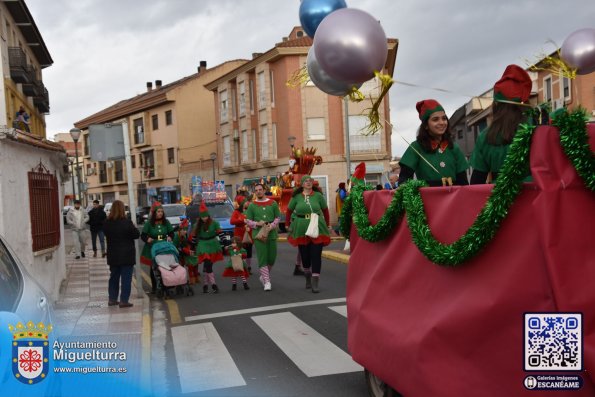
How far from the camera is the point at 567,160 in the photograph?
322cm

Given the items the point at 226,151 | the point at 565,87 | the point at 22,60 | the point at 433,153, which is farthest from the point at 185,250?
the point at 226,151

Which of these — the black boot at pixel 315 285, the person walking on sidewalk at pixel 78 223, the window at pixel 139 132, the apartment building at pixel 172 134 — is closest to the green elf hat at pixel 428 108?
the black boot at pixel 315 285

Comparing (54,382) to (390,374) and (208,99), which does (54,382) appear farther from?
(208,99)

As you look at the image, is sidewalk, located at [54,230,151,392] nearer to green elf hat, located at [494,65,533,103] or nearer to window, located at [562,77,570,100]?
green elf hat, located at [494,65,533,103]

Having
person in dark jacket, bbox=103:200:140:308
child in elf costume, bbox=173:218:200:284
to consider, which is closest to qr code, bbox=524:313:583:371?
person in dark jacket, bbox=103:200:140:308

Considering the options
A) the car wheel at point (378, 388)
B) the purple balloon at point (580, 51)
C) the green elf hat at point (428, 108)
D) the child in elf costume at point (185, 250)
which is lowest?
the car wheel at point (378, 388)

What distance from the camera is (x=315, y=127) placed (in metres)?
39.9

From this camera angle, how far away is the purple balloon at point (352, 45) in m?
4.48

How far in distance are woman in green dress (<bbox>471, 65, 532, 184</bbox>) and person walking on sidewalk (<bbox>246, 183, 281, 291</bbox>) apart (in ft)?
23.9

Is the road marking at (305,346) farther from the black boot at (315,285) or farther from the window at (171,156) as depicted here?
the window at (171,156)

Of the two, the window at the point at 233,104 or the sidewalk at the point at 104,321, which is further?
the window at the point at 233,104

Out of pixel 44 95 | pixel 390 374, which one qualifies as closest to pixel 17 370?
pixel 390 374

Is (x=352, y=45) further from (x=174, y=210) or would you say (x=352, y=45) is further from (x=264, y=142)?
(x=264, y=142)

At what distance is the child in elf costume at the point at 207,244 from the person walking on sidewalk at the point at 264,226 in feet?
2.47
